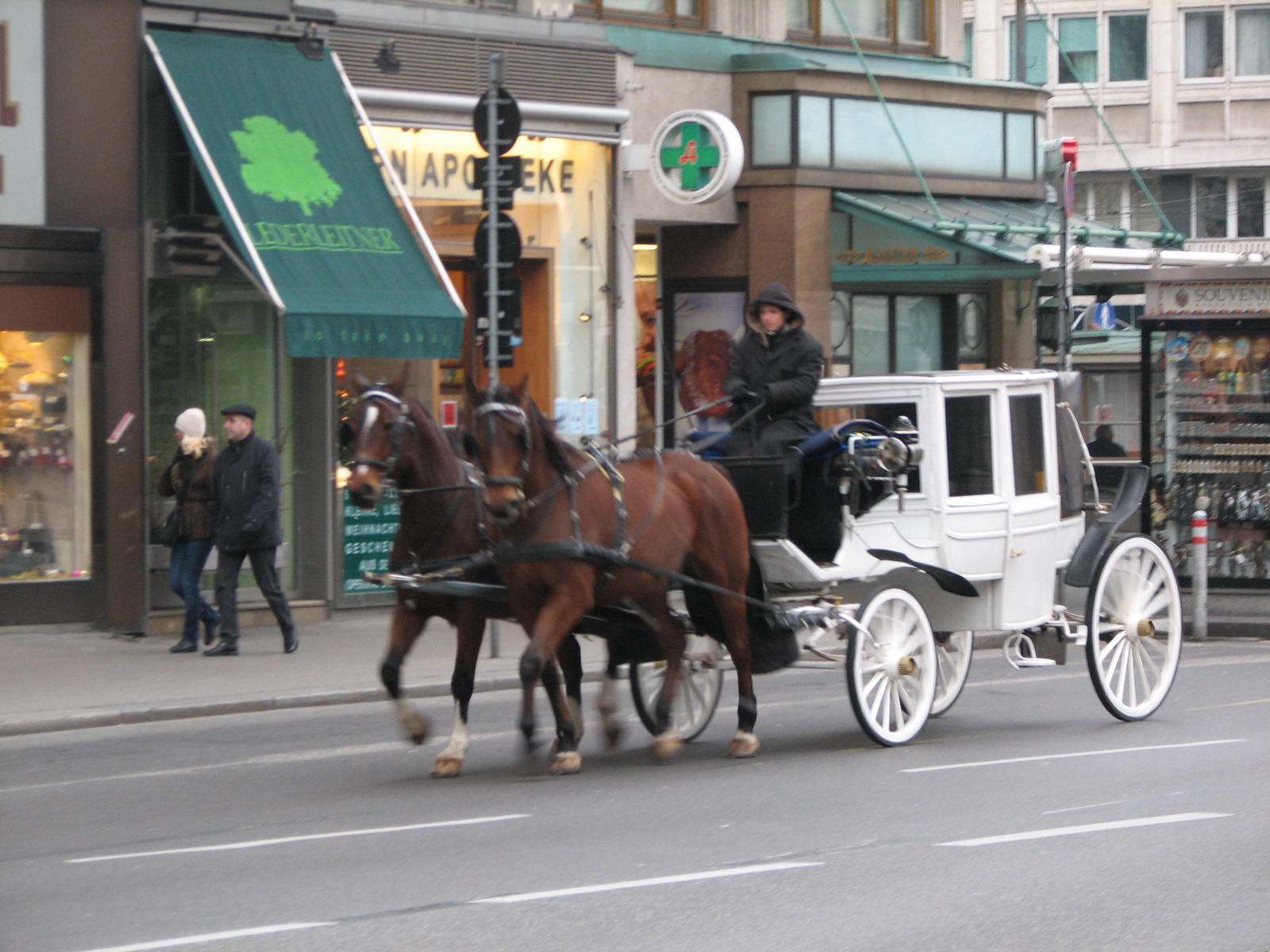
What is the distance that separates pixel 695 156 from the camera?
20109 mm

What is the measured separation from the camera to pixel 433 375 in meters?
18.8

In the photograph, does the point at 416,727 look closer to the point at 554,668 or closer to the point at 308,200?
the point at 554,668

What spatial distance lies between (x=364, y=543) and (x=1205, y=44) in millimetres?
31527

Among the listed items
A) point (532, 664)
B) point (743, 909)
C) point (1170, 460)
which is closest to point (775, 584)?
point (532, 664)

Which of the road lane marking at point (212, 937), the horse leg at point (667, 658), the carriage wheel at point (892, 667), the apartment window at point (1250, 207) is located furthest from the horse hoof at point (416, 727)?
the apartment window at point (1250, 207)

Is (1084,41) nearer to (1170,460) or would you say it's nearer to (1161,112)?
(1161,112)

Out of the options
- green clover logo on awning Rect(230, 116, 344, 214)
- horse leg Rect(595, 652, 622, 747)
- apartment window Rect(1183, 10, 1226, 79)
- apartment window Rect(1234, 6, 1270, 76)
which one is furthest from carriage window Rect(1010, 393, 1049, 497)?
apartment window Rect(1234, 6, 1270, 76)

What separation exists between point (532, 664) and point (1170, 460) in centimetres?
1189

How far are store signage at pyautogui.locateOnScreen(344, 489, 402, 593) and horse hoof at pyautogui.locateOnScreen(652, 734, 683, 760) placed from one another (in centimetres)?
838

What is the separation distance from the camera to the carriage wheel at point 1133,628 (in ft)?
36.8

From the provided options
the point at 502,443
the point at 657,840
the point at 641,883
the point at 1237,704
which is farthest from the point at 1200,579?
the point at 641,883

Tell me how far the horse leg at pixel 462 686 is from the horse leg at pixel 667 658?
3.14 feet

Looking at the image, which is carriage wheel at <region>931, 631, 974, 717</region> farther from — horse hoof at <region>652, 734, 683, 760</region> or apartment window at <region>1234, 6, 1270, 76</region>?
apartment window at <region>1234, 6, 1270, 76</region>

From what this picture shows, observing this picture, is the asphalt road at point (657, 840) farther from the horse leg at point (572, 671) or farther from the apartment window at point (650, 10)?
the apartment window at point (650, 10)
